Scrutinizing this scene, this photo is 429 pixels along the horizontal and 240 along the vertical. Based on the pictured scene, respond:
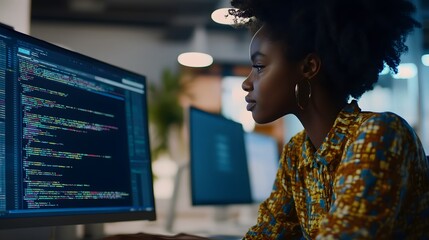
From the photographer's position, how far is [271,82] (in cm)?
84

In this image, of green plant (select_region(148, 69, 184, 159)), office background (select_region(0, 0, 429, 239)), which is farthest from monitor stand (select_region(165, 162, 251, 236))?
office background (select_region(0, 0, 429, 239))

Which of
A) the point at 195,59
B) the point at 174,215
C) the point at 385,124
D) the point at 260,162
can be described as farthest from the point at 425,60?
the point at 385,124

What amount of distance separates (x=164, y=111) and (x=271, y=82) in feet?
11.9

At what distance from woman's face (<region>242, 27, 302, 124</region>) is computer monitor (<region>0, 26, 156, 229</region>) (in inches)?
13.3

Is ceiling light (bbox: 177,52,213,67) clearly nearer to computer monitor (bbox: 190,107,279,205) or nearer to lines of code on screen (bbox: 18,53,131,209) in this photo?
computer monitor (bbox: 190,107,279,205)

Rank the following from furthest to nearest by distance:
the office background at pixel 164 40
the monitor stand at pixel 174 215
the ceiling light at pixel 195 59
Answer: the office background at pixel 164 40 < the ceiling light at pixel 195 59 < the monitor stand at pixel 174 215

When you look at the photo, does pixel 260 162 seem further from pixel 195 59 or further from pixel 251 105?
pixel 195 59

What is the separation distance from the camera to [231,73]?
5.87 m

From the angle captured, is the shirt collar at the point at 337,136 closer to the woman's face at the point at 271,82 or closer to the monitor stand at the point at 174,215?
the woman's face at the point at 271,82

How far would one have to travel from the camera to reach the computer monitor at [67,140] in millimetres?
795

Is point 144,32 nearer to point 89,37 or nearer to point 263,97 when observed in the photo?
point 89,37

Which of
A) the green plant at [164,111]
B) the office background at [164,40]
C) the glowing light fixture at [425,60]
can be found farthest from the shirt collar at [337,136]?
the glowing light fixture at [425,60]

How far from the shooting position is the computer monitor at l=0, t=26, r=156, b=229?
795mm

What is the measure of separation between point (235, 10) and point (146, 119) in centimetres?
37
